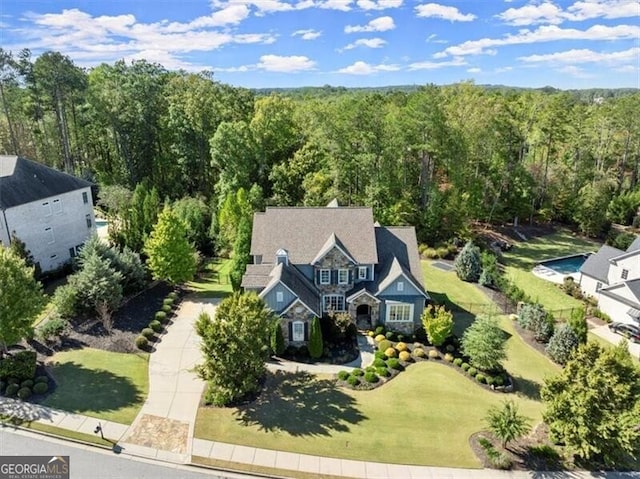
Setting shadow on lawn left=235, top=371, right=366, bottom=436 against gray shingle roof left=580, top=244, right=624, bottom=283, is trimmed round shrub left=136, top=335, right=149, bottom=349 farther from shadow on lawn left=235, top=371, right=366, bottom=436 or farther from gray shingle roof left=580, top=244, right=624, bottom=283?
gray shingle roof left=580, top=244, right=624, bottom=283

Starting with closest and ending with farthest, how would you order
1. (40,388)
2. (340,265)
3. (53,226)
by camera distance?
(40,388), (340,265), (53,226)

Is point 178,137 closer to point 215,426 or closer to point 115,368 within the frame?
point 115,368

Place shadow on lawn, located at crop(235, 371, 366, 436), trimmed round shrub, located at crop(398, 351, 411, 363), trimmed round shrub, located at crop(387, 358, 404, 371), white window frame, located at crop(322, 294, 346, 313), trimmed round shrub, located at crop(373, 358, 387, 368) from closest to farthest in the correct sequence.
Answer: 1. shadow on lawn, located at crop(235, 371, 366, 436)
2. trimmed round shrub, located at crop(373, 358, 387, 368)
3. trimmed round shrub, located at crop(387, 358, 404, 371)
4. trimmed round shrub, located at crop(398, 351, 411, 363)
5. white window frame, located at crop(322, 294, 346, 313)

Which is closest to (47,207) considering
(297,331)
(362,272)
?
(297,331)

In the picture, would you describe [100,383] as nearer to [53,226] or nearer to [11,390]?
[11,390]

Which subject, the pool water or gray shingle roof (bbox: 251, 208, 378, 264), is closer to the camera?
gray shingle roof (bbox: 251, 208, 378, 264)

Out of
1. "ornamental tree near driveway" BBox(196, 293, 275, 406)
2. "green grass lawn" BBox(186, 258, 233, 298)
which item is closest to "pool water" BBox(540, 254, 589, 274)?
"green grass lawn" BBox(186, 258, 233, 298)

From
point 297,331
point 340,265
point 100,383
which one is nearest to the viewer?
point 100,383

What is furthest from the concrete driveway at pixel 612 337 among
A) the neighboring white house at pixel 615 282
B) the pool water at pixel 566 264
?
the pool water at pixel 566 264
